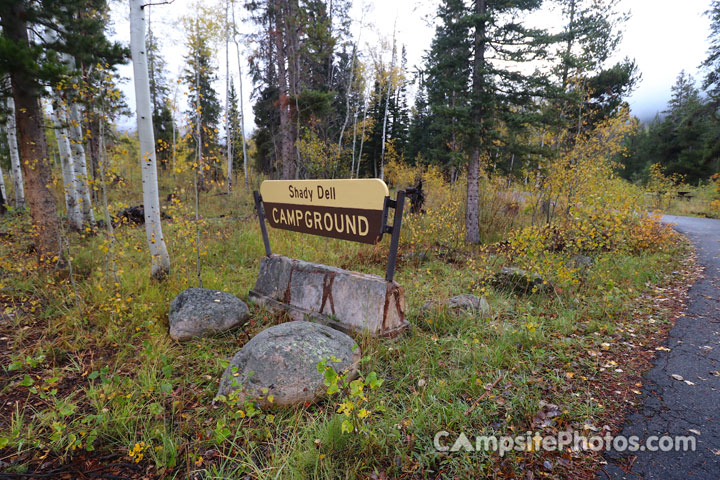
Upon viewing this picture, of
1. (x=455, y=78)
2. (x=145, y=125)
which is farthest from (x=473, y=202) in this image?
(x=145, y=125)

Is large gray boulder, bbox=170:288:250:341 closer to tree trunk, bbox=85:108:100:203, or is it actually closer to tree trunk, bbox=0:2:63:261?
tree trunk, bbox=85:108:100:203

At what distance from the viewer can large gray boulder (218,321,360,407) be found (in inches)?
98.7

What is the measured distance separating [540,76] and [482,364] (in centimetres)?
835

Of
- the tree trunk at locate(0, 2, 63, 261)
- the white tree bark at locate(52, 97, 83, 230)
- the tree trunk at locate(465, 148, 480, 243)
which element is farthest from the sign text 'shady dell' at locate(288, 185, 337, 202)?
the tree trunk at locate(465, 148, 480, 243)

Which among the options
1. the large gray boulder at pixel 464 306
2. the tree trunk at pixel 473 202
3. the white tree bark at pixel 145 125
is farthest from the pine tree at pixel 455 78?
the white tree bark at pixel 145 125

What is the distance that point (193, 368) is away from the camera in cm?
314

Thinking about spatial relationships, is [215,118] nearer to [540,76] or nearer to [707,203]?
[540,76]

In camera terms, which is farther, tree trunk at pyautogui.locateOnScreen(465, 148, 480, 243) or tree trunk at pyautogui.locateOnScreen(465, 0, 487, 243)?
tree trunk at pyautogui.locateOnScreen(465, 148, 480, 243)

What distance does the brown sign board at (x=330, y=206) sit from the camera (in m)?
3.24

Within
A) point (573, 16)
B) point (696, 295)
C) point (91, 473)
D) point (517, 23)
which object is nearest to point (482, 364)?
point (91, 473)

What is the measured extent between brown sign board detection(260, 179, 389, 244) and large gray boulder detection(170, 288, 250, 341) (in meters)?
1.31

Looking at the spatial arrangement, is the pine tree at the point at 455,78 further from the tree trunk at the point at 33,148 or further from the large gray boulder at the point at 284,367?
the tree trunk at the point at 33,148

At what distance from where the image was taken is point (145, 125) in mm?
4578

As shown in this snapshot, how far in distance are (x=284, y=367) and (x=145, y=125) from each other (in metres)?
4.34
